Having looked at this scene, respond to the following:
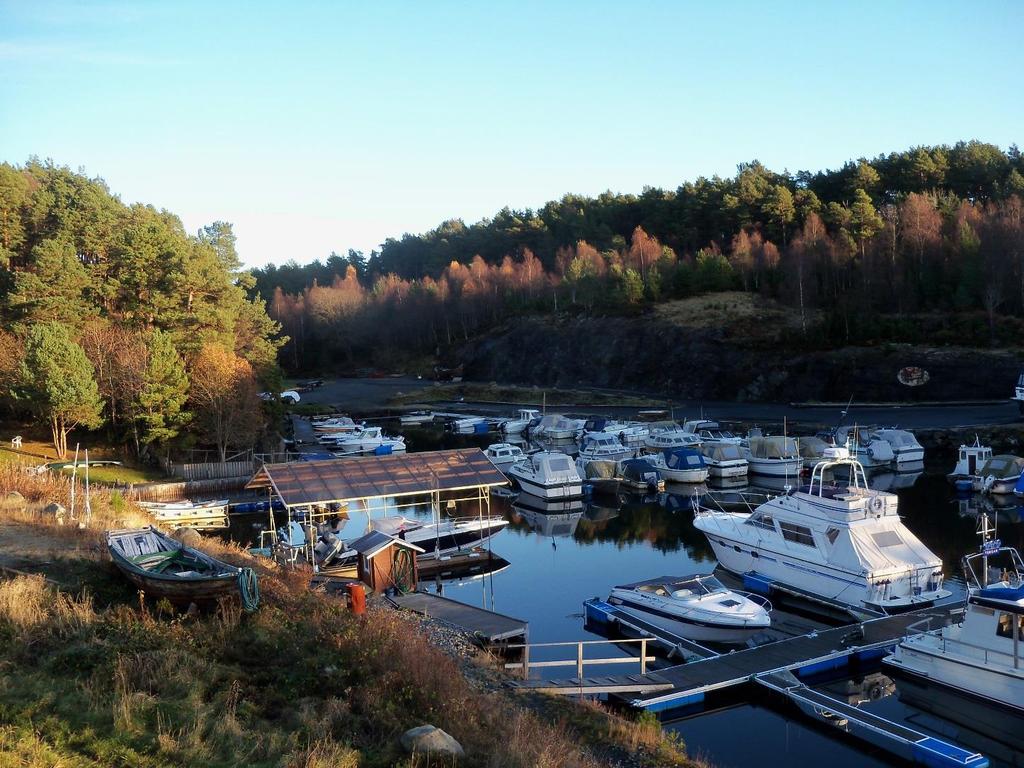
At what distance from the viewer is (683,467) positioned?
45.5 metres

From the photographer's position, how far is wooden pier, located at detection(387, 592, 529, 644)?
20469 mm

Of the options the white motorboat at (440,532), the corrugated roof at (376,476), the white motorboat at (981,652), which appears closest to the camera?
the white motorboat at (981,652)

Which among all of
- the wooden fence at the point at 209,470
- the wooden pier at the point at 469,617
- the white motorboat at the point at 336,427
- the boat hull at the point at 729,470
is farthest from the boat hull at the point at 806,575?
the white motorboat at the point at 336,427

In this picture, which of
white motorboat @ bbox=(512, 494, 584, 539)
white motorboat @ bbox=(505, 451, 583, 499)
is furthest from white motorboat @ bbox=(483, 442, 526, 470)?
white motorboat @ bbox=(512, 494, 584, 539)

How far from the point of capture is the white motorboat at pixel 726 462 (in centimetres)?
4650

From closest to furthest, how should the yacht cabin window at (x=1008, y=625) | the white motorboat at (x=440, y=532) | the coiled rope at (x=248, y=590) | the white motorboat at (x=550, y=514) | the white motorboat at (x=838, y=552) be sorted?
the coiled rope at (x=248, y=590)
the yacht cabin window at (x=1008, y=625)
the white motorboat at (x=838, y=552)
the white motorboat at (x=440, y=532)
the white motorboat at (x=550, y=514)

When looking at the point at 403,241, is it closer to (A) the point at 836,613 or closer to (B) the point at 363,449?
(B) the point at 363,449

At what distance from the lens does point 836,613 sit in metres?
24.1

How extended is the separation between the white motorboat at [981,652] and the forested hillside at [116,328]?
3630cm

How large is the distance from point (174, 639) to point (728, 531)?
753 inches

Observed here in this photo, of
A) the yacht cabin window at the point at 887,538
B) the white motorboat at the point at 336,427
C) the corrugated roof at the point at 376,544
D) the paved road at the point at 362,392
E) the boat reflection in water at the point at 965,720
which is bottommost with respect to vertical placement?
the boat reflection in water at the point at 965,720

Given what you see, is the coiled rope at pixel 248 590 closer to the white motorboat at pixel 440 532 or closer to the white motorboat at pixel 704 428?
the white motorboat at pixel 440 532

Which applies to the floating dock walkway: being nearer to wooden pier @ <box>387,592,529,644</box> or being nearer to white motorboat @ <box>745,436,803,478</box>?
wooden pier @ <box>387,592,529,644</box>

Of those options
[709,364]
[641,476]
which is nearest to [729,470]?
[641,476]
